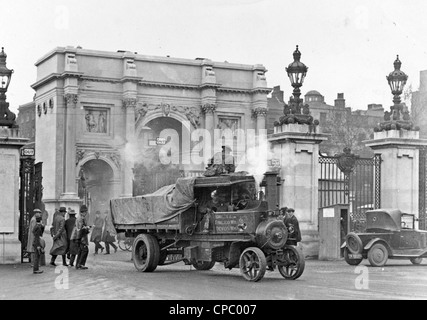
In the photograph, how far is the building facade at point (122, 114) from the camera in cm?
5638

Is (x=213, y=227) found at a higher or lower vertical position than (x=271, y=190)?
lower

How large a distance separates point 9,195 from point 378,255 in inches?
373

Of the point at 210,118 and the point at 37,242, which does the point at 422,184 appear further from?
the point at 210,118

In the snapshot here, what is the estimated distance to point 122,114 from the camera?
58.8 metres

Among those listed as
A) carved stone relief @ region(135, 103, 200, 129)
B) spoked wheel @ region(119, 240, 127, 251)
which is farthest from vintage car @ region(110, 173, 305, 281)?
carved stone relief @ region(135, 103, 200, 129)

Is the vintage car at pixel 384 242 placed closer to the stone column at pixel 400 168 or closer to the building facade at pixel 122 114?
the stone column at pixel 400 168

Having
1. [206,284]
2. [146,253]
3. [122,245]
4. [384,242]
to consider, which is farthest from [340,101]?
[206,284]

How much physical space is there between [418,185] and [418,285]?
10.2 meters

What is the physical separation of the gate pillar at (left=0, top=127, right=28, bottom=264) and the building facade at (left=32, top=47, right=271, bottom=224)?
100 ft

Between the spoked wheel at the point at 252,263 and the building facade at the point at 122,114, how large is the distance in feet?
117

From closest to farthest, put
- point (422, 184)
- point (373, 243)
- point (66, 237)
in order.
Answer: point (66, 237) < point (373, 243) < point (422, 184)

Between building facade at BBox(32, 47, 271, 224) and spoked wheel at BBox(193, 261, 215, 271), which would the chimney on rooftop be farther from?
spoked wheel at BBox(193, 261, 215, 271)

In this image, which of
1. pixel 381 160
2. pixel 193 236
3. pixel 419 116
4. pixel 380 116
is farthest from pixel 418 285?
pixel 380 116

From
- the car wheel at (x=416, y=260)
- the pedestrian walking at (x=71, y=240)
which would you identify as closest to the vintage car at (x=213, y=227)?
the pedestrian walking at (x=71, y=240)
